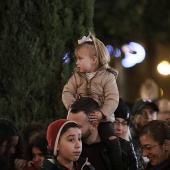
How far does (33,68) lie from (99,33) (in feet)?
39.6

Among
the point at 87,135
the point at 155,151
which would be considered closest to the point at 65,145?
the point at 87,135

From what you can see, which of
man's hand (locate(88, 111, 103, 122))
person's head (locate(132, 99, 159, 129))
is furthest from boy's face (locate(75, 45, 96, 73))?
person's head (locate(132, 99, 159, 129))

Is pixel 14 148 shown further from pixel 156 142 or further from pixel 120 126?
pixel 156 142

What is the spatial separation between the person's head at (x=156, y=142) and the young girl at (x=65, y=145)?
0.69 meters

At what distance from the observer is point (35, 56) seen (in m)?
9.64

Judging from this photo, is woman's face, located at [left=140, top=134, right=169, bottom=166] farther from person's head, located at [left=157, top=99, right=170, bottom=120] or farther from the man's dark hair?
person's head, located at [left=157, top=99, right=170, bottom=120]

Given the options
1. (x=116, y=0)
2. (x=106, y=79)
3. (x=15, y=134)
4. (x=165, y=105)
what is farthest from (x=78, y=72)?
(x=116, y=0)

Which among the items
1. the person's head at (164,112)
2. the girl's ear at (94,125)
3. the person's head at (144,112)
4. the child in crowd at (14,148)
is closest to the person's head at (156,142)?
the girl's ear at (94,125)

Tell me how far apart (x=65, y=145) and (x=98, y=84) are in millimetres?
961

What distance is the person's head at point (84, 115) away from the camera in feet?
26.6

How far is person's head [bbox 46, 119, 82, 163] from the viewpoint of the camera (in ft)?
25.3

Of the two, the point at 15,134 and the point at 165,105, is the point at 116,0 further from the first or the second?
the point at 15,134

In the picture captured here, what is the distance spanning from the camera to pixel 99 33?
70.8 feet

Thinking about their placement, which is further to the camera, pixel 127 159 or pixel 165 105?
pixel 165 105
